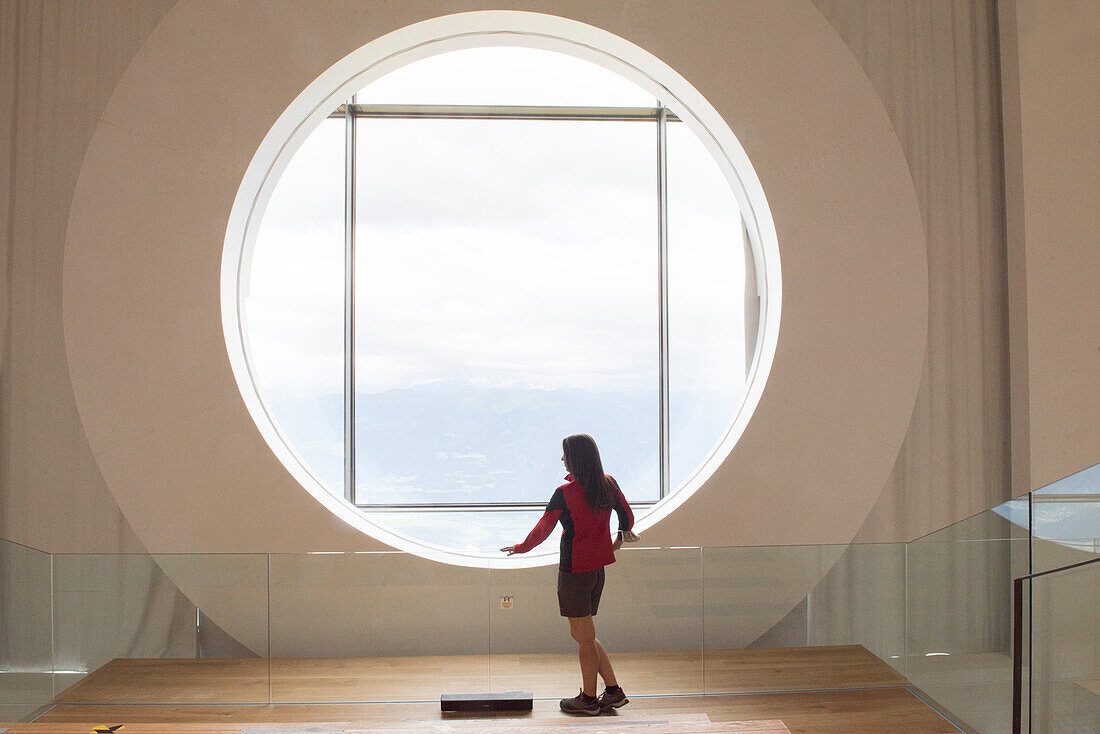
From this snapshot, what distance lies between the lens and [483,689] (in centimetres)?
356

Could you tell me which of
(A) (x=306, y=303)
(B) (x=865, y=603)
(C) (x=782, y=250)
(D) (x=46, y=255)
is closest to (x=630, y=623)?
(B) (x=865, y=603)

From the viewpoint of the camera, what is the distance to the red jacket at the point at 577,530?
338 cm

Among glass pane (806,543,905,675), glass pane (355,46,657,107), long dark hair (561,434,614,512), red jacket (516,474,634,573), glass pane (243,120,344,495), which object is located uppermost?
glass pane (355,46,657,107)

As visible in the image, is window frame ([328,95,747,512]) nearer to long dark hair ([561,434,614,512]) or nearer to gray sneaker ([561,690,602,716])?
gray sneaker ([561,690,602,716])

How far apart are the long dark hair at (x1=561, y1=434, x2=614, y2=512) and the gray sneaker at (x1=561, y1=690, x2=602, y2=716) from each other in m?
0.85

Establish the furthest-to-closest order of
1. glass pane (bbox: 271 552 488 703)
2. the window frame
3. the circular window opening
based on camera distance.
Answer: the circular window opening, the window frame, glass pane (bbox: 271 552 488 703)

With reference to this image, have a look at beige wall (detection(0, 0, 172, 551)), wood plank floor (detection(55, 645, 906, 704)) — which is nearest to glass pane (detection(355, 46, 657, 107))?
beige wall (detection(0, 0, 172, 551))

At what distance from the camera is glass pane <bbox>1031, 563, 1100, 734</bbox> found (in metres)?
2.53

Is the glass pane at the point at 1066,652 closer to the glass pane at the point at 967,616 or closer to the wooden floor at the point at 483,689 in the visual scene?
the glass pane at the point at 967,616

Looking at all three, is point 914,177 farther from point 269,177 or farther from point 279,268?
point 279,268

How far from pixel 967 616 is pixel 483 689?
2.16 meters

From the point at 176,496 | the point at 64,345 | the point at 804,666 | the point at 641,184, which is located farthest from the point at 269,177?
the point at 641,184

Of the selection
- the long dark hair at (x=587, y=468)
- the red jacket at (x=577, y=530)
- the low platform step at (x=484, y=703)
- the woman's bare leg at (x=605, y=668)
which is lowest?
the low platform step at (x=484, y=703)

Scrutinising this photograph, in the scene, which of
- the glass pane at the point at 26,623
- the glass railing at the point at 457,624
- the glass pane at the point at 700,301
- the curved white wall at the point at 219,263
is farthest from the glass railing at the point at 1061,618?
the glass pane at the point at 700,301
